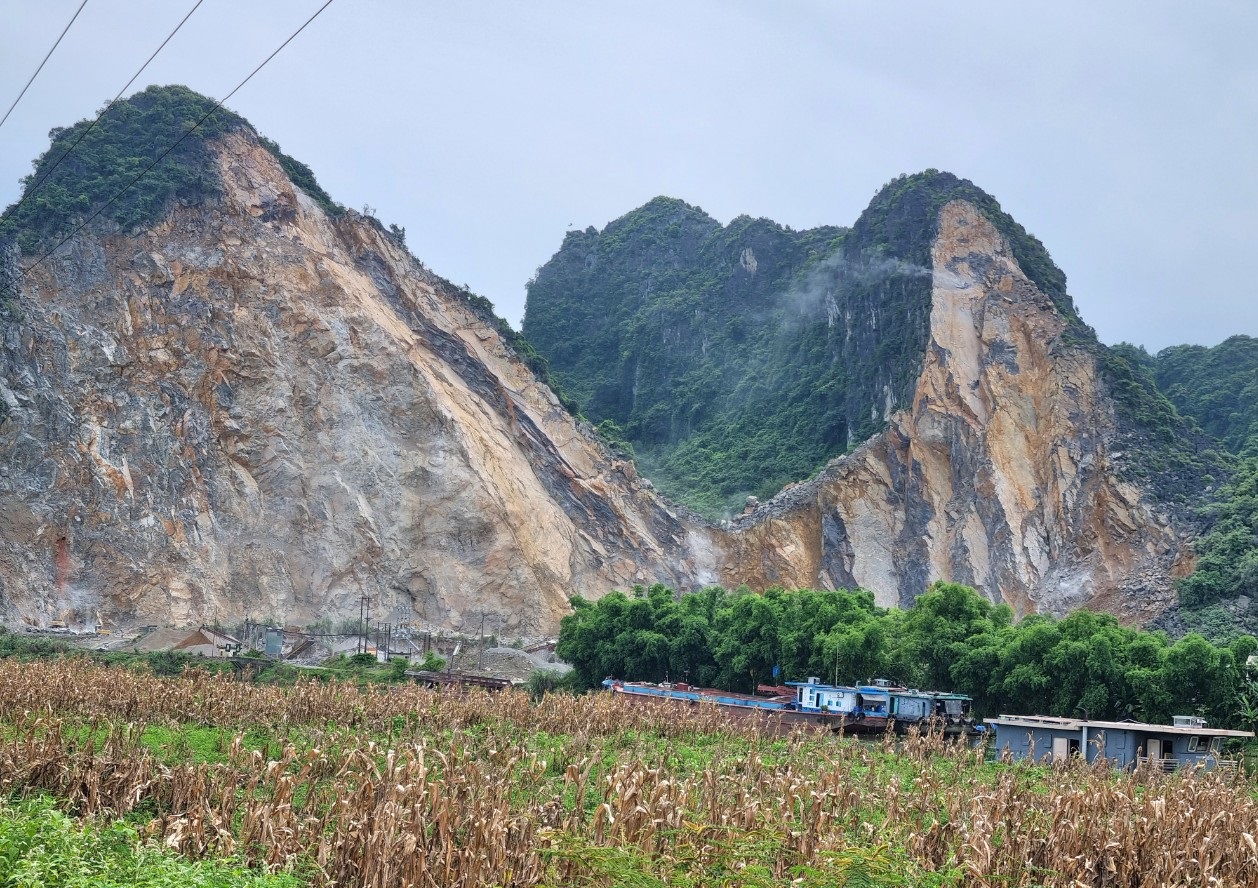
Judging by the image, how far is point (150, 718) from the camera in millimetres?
21906

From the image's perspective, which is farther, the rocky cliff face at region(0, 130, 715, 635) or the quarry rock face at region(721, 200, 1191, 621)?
the quarry rock face at region(721, 200, 1191, 621)

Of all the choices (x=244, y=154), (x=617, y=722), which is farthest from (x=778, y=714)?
(x=244, y=154)

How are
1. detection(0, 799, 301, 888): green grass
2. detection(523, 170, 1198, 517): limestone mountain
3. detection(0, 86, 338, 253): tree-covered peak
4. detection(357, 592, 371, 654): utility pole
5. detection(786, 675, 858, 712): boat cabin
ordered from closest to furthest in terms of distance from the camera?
detection(0, 799, 301, 888): green grass → detection(786, 675, 858, 712): boat cabin → detection(357, 592, 371, 654): utility pole → detection(0, 86, 338, 253): tree-covered peak → detection(523, 170, 1198, 517): limestone mountain

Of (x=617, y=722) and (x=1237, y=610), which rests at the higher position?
(x=1237, y=610)

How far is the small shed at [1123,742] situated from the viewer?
2442 cm

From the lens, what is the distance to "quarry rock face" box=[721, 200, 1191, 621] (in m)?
62.3

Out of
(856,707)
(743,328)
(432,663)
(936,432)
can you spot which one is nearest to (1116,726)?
(856,707)

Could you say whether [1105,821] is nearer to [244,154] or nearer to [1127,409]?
[1127,409]

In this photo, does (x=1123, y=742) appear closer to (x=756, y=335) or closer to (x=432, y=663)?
(x=432, y=663)

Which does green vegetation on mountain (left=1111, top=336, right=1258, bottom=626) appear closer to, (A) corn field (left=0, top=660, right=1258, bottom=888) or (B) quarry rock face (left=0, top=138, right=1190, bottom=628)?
(B) quarry rock face (left=0, top=138, right=1190, bottom=628)

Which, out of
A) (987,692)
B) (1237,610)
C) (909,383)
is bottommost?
(987,692)

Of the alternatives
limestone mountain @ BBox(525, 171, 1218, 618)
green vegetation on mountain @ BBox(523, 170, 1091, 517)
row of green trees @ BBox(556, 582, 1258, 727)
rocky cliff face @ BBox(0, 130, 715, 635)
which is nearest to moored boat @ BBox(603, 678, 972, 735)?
row of green trees @ BBox(556, 582, 1258, 727)

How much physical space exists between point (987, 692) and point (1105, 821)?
19.3 meters

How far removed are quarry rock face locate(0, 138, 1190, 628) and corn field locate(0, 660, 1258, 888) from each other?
32782 mm
